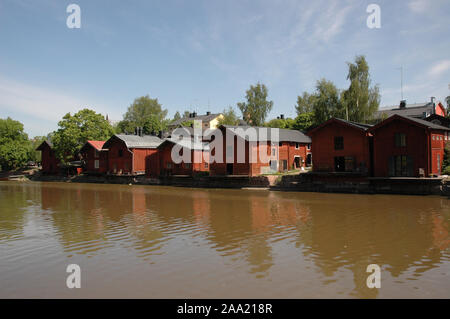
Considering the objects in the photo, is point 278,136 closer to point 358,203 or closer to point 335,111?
point 335,111

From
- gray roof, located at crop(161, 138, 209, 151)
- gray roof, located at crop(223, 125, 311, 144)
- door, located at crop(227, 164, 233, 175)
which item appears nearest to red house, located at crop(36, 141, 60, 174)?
gray roof, located at crop(161, 138, 209, 151)

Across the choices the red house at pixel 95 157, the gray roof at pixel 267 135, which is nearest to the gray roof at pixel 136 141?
Result: the red house at pixel 95 157

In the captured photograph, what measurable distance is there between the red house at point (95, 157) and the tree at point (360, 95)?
39135 mm

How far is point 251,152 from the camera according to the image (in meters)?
41.4

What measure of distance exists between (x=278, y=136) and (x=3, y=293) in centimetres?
3914

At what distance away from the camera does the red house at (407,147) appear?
3027cm

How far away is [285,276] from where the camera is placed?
9.24 meters

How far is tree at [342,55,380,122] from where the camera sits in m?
50.4

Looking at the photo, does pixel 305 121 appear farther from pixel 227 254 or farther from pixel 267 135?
pixel 227 254

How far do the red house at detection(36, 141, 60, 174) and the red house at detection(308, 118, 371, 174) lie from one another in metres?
50.6

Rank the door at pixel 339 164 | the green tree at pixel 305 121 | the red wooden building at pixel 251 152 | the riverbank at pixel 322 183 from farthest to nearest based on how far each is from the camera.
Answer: the green tree at pixel 305 121 → the red wooden building at pixel 251 152 → the door at pixel 339 164 → the riverbank at pixel 322 183

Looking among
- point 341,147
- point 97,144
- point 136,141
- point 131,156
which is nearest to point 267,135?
point 341,147

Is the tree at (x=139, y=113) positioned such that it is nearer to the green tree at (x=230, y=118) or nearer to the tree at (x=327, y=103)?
the green tree at (x=230, y=118)
